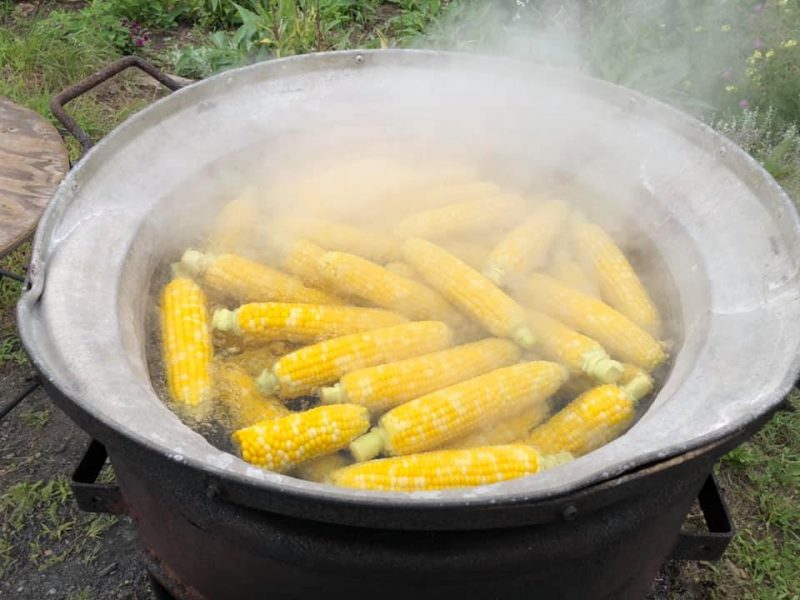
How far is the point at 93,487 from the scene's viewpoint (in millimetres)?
1915

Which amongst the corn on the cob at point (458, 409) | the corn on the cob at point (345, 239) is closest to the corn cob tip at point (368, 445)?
the corn on the cob at point (458, 409)

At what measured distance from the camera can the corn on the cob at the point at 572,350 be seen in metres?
1.88

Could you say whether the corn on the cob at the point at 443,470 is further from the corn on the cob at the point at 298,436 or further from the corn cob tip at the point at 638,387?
the corn cob tip at the point at 638,387

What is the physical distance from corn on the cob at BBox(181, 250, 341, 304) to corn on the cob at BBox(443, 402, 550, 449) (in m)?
0.61

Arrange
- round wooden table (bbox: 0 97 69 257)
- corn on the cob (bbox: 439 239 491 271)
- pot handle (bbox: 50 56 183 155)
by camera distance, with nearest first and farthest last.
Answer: pot handle (bbox: 50 56 183 155), corn on the cob (bbox: 439 239 491 271), round wooden table (bbox: 0 97 69 257)

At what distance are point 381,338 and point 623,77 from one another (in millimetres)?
2920

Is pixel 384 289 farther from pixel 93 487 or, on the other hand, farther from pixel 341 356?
pixel 93 487

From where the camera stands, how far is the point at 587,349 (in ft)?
6.28

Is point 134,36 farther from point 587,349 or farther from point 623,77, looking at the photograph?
point 587,349

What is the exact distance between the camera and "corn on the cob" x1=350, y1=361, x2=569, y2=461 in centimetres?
170

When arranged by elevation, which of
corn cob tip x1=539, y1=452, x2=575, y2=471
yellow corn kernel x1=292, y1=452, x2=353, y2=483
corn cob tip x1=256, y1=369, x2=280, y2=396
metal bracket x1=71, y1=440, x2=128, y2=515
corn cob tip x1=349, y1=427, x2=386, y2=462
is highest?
corn cob tip x1=539, y1=452, x2=575, y2=471

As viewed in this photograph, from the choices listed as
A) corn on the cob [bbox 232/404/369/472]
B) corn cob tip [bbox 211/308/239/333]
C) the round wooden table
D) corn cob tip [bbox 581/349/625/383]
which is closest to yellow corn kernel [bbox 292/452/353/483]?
corn on the cob [bbox 232/404/369/472]

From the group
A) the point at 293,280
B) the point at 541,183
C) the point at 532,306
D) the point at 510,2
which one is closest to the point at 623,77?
the point at 510,2

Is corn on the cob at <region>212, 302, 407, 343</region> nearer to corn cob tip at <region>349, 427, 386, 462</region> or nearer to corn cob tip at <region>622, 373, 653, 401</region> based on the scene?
corn cob tip at <region>349, 427, 386, 462</region>
